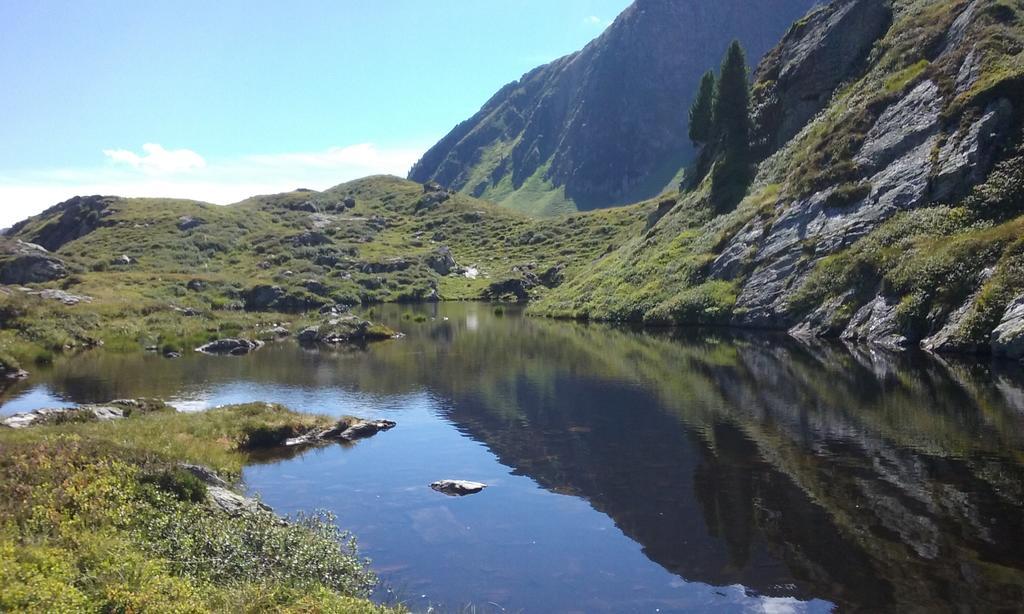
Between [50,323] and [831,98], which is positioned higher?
[831,98]

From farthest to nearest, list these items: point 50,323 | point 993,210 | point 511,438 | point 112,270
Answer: point 112,270 → point 50,323 → point 993,210 → point 511,438

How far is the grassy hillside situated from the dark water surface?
103 ft

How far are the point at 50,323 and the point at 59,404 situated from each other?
4466 cm

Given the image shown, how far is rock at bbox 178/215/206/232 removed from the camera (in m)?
184

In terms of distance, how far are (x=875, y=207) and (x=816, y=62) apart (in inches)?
1689

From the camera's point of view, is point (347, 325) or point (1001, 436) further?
point (347, 325)

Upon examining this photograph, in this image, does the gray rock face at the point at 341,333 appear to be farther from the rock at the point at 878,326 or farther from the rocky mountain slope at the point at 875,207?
the rock at the point at 878,326

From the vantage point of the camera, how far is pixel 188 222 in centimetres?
18712

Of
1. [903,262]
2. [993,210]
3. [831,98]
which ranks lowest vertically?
[903,262]

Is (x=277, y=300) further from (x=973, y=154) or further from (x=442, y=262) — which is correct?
(x=973, y=154)

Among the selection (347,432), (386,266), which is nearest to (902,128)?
(347,432)

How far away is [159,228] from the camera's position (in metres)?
180

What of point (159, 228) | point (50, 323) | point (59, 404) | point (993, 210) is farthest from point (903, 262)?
point (159, 228)

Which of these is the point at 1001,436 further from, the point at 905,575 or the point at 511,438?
the point at 511,438
